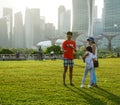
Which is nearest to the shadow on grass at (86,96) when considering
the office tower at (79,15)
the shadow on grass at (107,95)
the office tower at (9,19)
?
the shadow on grass at (107,95)

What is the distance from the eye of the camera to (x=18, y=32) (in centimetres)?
17300

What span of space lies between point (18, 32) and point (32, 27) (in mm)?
9574

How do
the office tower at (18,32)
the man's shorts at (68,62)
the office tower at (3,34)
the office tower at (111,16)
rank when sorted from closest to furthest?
the man's shorts at (68,62), the office tower at (111,16), the office tower at (3,34), the office tower at (18,32)

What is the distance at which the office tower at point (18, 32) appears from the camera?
169750 mm

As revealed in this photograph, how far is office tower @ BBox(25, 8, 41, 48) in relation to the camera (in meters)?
178

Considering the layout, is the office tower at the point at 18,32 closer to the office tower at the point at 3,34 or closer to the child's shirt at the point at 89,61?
the office tower at the point at 3,34

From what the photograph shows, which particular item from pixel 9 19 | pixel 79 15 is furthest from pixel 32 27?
pixel 79 15

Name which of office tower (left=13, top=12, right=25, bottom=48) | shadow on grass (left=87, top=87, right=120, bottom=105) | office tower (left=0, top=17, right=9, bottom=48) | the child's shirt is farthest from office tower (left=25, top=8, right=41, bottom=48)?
shadow on grass (left=87, top=87, right=120, bottom=105)

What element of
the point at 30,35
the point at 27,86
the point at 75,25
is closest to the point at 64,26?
the point at 30,35

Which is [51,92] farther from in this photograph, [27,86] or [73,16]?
[73,16]

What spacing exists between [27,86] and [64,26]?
177 m

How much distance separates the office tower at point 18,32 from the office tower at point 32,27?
8.12 feet

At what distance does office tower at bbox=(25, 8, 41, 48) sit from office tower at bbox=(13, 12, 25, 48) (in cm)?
248

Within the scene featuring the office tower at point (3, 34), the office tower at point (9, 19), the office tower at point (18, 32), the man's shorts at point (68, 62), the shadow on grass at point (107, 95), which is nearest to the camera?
the shadow on grass at point (107, 95)
